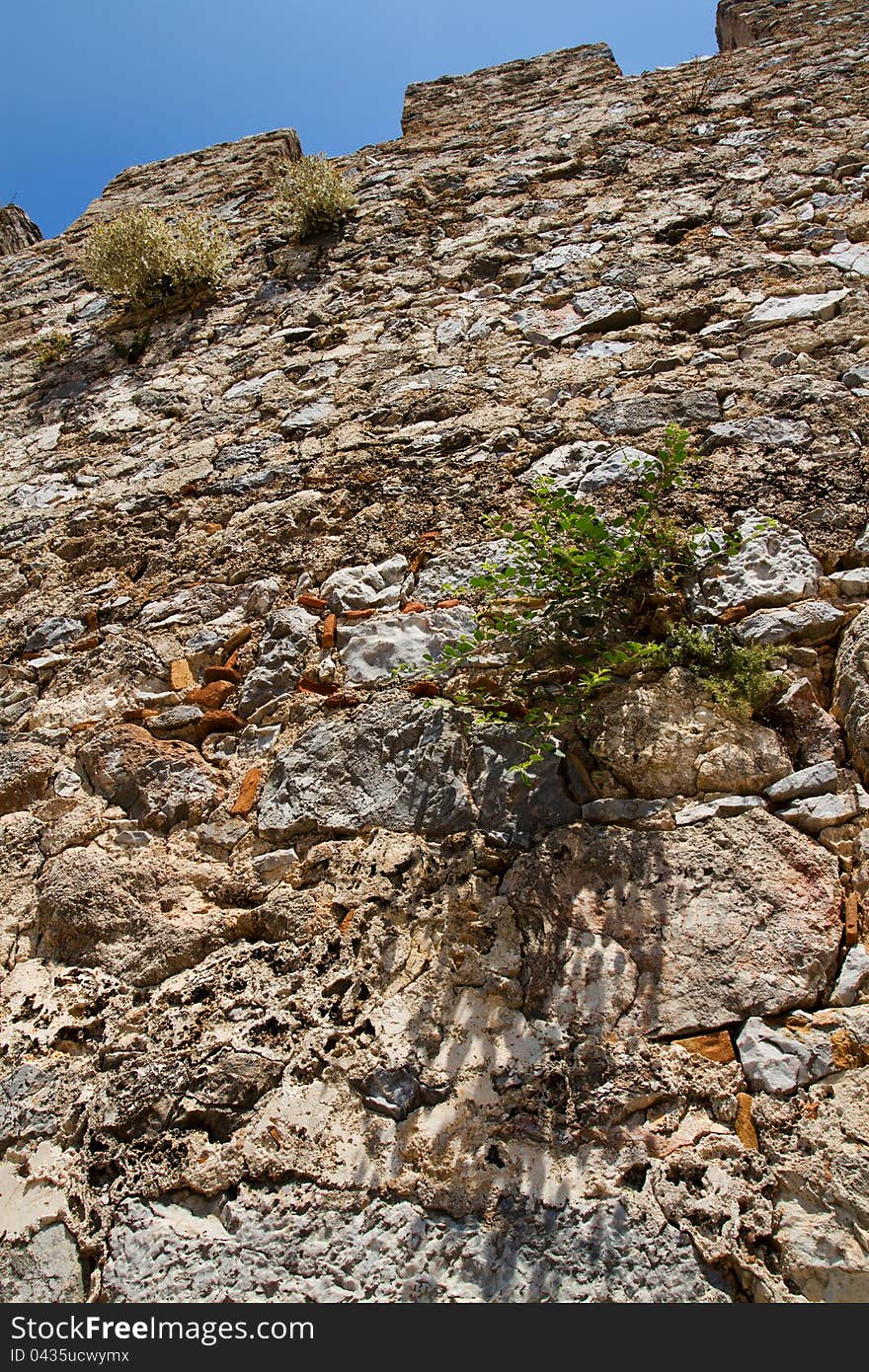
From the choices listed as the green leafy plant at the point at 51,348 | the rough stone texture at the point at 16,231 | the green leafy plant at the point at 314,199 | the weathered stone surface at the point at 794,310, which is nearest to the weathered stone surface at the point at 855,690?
the weathered stone surface at the point at 794,310

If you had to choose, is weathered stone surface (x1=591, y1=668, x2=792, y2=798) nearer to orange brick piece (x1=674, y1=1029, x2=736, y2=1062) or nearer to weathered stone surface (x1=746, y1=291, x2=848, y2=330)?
orange brick piece (x1=674, y1=1029, x2=736, y2=1062)

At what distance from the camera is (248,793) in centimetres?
231

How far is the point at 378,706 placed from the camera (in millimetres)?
2338

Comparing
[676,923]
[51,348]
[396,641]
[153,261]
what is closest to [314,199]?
[153,261]

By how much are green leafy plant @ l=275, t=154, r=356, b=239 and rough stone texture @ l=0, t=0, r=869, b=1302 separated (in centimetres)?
54

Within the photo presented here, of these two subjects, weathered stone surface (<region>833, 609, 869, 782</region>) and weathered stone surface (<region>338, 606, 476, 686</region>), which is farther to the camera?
weathered stone surface (<region>338, 606, 476, 686</region>)

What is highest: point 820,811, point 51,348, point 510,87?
point 510,87

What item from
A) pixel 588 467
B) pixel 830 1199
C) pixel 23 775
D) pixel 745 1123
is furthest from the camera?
pixel 588 467

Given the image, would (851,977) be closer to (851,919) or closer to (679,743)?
(851,919)

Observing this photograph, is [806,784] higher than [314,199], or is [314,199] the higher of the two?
[314,199]

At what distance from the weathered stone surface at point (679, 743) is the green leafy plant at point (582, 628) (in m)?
0.05

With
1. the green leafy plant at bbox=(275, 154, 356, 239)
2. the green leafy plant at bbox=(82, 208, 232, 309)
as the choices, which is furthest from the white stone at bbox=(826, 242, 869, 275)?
the green leafy plant at bbox=(82, 208, 232, 309)

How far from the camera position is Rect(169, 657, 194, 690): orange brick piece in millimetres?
2656

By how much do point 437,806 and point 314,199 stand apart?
3501mm
